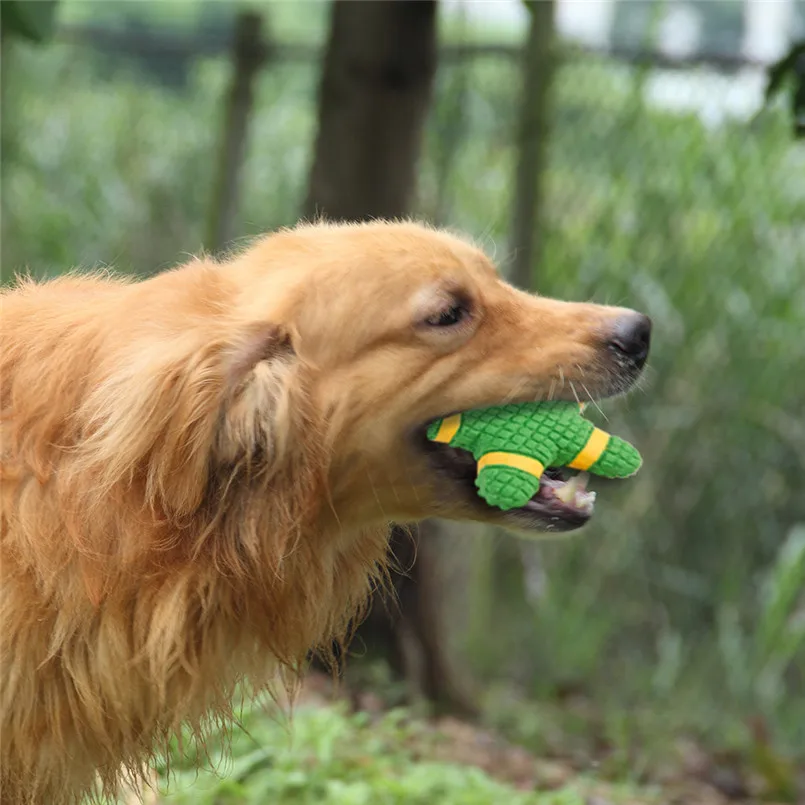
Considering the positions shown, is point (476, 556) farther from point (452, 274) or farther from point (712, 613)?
point (452, 274)

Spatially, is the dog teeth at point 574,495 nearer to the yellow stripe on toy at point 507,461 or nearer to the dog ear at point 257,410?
the yellow stripe on toy at point 507,461

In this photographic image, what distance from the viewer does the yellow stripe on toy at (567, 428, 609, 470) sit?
2771 mm

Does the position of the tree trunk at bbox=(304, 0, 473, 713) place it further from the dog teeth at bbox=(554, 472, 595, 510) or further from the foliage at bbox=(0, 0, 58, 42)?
the dog teeth at bbox=(554, 472, 595, 510)

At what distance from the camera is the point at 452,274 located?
273cm

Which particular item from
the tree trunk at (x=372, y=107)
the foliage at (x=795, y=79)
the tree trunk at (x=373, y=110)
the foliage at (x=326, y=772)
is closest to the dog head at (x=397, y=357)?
the foliage at (x=795, y=79)

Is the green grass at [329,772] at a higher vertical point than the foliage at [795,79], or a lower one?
lower

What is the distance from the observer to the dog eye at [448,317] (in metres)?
2.66

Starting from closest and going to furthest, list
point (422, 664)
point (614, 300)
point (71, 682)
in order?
point (71, 682) → point (422, 664) → point (614, 300)

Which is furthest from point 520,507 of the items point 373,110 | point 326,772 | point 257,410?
point 373,110

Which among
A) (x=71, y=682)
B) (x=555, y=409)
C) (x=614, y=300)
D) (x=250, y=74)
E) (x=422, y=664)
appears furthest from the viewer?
(x=250, y=74)

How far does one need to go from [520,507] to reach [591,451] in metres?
0.23

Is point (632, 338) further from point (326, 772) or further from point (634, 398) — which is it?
point (634, 398)

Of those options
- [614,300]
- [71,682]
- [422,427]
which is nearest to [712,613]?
[614,300]

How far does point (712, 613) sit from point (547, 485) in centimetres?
385
